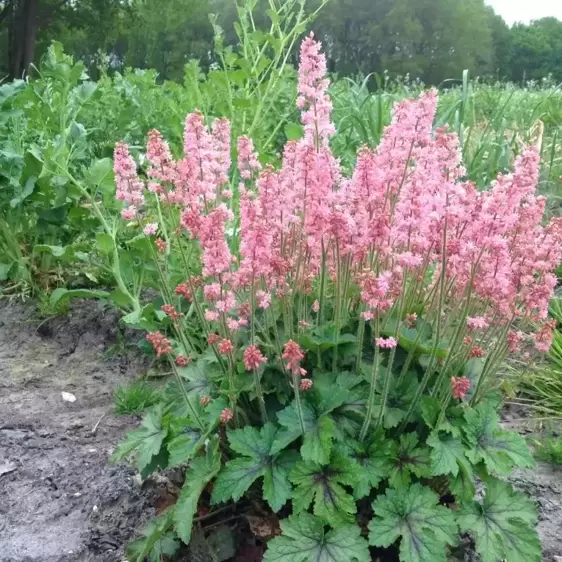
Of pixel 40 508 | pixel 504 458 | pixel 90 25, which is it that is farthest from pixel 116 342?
pixel 90 25

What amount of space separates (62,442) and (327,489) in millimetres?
1459

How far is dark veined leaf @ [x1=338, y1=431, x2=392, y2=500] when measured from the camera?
186 cm

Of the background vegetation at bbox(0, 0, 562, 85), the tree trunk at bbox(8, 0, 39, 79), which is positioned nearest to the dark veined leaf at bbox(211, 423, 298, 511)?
the background vegetation at bbox(0, 0, 562, 85)

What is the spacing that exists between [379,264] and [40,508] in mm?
1506

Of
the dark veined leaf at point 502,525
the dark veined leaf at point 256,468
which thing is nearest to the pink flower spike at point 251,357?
the dark veined leaf at point 256,468

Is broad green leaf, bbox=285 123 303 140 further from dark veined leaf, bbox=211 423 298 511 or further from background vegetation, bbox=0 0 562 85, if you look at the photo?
background vegetation, bbox=0 0 562 85

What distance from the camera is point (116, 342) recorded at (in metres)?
3.72

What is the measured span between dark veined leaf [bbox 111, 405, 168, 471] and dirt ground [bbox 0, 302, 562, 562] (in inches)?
15.0

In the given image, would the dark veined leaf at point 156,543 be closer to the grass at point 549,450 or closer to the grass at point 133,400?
the grass at point 133,400

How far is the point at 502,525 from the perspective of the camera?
6.26ft

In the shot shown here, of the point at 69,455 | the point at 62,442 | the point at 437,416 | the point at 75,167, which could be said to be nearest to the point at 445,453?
the point at 437,416

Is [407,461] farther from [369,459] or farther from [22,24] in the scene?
[22,24]

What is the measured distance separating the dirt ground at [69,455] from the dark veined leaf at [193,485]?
0.50 m

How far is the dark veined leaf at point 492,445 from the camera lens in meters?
1.89
